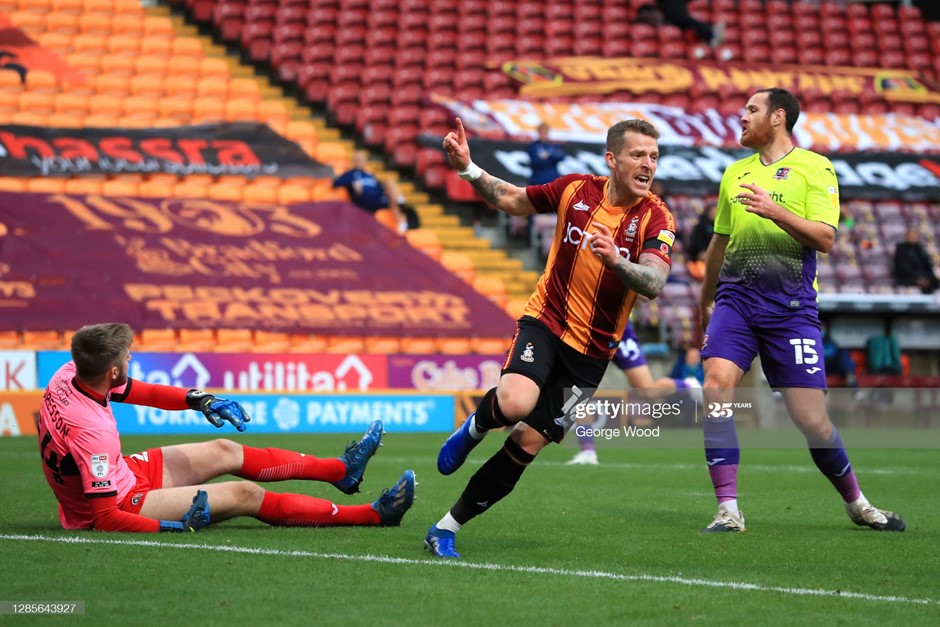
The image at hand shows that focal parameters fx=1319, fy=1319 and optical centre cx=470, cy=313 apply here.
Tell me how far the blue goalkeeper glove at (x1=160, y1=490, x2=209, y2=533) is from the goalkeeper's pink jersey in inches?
10.6

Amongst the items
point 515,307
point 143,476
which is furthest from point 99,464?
point 515,307

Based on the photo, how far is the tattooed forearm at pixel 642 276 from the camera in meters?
5.59

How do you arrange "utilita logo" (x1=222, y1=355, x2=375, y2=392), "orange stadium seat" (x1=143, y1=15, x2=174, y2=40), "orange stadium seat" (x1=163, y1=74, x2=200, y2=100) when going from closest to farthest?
"utilita logo" (x1=222, y1=355, x2=375, y2=392), "orange stadium seat" (x1=163, y1=74, x2=200, y2=100), "orange stadium seat" (x1=143, y1=15, x2=174, y2=40)

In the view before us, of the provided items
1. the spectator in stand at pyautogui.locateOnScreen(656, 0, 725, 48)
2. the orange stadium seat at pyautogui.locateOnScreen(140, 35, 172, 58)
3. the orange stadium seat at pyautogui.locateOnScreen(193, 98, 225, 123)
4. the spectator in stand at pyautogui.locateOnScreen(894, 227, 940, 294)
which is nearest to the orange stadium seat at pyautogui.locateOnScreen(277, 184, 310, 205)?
the orange stadium seat at pyautogui.locateOnScreen(193, 98, 225, 123)

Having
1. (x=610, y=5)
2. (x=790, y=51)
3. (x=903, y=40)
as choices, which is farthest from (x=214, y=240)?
(x=903, y=40)

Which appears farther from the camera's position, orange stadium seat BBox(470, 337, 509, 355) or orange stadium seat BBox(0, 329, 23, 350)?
orange stadium seat BBox(470, 337, 509, 355)

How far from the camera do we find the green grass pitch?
4.80 metres

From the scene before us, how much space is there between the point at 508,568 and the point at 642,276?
1.41 metres

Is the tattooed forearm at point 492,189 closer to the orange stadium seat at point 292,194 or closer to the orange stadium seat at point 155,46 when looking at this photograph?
the orange stadium seat at point 292,194

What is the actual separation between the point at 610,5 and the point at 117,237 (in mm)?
12490

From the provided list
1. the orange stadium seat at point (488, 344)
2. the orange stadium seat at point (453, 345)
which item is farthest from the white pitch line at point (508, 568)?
the orange stadium seat at point (488, 344)

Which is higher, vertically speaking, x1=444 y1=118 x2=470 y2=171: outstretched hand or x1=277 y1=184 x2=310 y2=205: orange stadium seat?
x1=444 y1=118 x2=470 y2=171: outstretched hand

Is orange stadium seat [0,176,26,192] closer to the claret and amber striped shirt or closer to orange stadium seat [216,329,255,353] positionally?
orange stadium seat [216,329,255,353]

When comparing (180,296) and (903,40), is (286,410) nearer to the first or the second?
(180,296)
